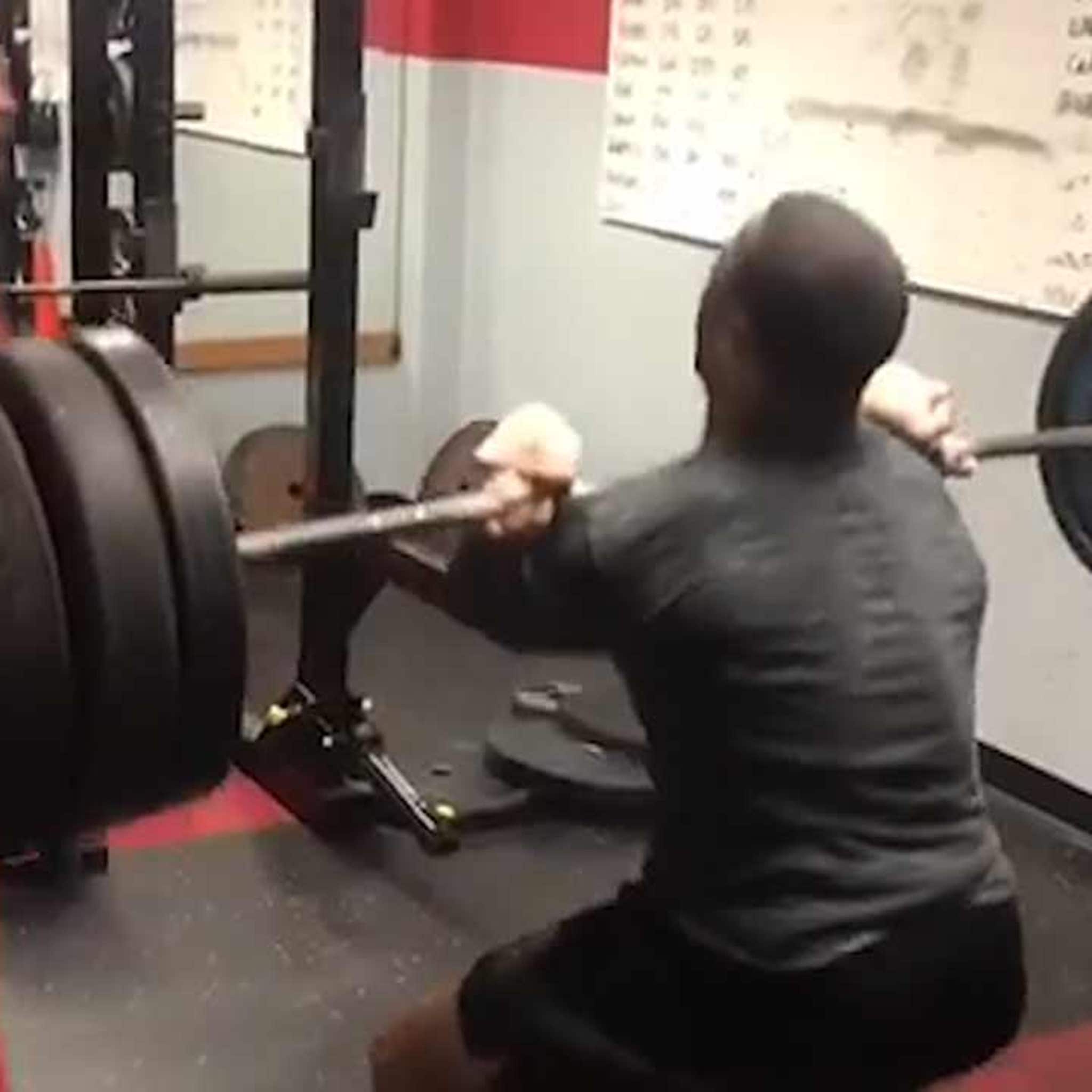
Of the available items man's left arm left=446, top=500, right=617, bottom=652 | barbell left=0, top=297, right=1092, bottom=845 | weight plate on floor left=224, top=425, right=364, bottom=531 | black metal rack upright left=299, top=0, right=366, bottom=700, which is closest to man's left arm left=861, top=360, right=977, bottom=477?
man's left arm left=446, top=500, right=617, bottom=652

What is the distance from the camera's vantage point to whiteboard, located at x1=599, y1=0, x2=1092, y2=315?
10.6 feet

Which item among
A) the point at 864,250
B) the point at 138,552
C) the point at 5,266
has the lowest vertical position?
the point at 5,266

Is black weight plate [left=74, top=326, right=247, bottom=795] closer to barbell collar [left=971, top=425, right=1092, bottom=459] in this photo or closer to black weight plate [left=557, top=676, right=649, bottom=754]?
barbell collar [left=971, top=425, right=1092, bottom=459]

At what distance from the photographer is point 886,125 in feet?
11.6

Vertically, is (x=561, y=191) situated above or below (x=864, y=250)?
below

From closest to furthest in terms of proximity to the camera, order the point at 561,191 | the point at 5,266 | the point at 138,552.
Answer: the point at 138,552 < the point at 5,266 < the point at 561,191

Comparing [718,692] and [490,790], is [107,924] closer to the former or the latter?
[490,790]

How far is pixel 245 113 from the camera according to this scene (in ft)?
14.7

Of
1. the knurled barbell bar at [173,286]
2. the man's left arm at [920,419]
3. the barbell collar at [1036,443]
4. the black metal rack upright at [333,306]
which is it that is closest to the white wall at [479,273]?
the knurled barbell bar at [173,286]

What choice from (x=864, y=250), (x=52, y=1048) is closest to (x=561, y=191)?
(x=52, y=1048)

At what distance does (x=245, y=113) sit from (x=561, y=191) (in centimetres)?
69

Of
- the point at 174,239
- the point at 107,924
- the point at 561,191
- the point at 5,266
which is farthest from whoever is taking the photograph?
the point at 561,191

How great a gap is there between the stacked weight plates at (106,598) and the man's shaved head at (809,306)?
424mm

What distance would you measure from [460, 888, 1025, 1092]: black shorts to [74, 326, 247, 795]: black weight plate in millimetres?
396
